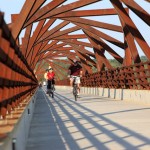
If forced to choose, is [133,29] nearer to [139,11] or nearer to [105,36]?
[139,11]

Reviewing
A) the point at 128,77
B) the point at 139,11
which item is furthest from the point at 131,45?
the point at 139,11

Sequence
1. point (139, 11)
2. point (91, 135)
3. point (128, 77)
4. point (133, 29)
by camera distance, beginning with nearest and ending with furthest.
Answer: point (91, 135), point (139, 11), point (133, 29), point (128, 77)

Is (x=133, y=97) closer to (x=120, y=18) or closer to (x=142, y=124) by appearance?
(x=120, y=18)

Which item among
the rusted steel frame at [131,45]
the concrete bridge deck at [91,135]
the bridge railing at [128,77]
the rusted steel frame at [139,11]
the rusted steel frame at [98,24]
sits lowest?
the concrete bridge deck at [91,135]

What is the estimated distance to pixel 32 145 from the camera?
6.62m

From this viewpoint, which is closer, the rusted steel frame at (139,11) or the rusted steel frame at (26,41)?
the rusted steel frame at (139,11)

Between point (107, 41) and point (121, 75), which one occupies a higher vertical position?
point (107, 41)

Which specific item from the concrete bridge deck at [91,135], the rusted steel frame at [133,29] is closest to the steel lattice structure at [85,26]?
the rusted steel frame at [133,29]

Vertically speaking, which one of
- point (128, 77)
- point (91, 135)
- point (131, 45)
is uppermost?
point (131, 45)

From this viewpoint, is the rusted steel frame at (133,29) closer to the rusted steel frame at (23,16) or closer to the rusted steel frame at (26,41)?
the rusted steel frame at (26,41)

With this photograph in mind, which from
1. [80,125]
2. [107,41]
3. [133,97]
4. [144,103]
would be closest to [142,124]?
[80,125]

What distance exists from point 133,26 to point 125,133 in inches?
466

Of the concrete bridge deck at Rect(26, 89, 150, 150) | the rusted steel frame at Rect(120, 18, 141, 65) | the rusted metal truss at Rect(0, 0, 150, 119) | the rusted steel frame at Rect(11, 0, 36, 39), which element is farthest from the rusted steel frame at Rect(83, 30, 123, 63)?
the concrete bridge deck at Rect(26, 89, 150, 150)

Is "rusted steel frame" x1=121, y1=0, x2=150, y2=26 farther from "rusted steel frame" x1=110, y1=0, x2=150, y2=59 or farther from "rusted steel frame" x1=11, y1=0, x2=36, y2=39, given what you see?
"rusted steel frame" x1=11, y1=0, x2=36, y2=39
